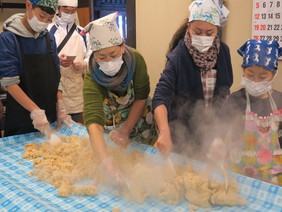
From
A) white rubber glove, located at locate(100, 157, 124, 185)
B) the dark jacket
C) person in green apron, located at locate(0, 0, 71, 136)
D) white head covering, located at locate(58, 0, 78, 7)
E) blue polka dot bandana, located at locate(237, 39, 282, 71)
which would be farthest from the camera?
white head covering, located at locate(58, 0, 78, 7)

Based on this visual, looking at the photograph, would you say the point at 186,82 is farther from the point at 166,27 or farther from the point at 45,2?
the point at 166,27

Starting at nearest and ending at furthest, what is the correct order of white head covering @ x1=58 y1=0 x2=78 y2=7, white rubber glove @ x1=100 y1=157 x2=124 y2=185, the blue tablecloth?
1. the blue tablecloth
2. white rubber glove @ x1=100 y1=157 x2=124 y2=185
3. white head covering @ x1=58 y1=0 x2=78 y2=7

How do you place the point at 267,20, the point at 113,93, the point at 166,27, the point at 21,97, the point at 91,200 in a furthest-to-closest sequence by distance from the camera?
the point at 166,27 < the point at 267,20 < the point at 21,97 < the point at 113,93 < the point at 91,200

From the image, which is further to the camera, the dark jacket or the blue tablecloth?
the dark jacket

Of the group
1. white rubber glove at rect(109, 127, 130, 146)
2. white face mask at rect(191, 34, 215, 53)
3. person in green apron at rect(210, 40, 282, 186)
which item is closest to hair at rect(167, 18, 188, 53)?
white face mask at rect(191, 34, 215, 53)

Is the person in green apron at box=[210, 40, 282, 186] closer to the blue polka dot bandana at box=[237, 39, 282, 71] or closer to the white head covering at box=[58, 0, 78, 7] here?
the blue polka dot bandana at box=[237, 39, 282, 71]

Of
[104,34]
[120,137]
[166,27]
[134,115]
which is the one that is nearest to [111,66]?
[104,34]

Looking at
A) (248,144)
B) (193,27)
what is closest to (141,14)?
(193,27)

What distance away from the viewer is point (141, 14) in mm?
3438

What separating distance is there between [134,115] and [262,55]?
0.77 meters

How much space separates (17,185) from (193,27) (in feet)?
3.87

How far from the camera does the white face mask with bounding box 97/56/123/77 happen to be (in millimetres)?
1591

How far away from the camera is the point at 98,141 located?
155 cm

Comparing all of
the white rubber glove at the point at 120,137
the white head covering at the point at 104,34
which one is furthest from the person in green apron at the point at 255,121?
the white head covering at the point at 104,34
